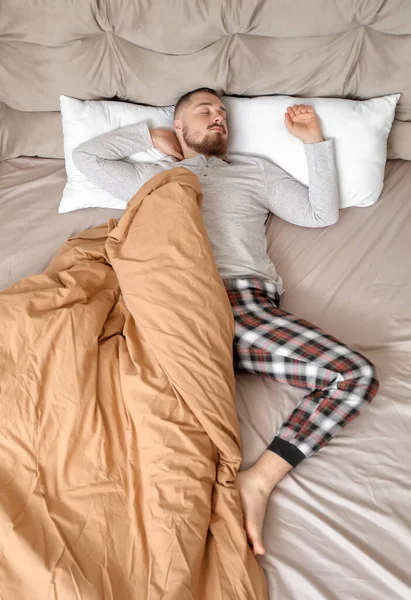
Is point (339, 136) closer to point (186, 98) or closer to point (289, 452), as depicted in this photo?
point (186, 98)

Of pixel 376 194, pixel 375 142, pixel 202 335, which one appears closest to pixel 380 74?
pixel 375 142

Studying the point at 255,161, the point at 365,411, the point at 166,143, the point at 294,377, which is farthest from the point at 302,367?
the point at 166,143

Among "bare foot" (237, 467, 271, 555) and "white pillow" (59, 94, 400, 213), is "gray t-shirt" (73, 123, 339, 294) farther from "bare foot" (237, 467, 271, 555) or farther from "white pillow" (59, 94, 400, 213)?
"bare foot" (237, 467, 271, 555)

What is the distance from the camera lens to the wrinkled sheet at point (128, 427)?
0.90 metres

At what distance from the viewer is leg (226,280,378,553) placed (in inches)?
41.9

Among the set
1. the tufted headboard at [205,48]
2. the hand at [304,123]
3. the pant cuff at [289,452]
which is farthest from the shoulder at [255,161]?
the pant cuff at [289,452]

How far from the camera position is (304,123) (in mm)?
1589

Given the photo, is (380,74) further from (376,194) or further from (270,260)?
(270,260)

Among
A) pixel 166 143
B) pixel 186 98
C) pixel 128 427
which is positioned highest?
pixel 186 98

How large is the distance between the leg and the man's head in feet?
1.66

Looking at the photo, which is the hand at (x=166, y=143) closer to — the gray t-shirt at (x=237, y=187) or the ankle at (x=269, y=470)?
the gray t-shirt at (x=237, y=187)

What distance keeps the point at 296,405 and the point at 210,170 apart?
30.5 inches

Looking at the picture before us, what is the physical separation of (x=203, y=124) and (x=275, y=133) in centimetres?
24

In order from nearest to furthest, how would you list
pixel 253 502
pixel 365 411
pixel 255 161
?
1. pixel 253 502
2. pixel 365 411
3. pixel 255 161
